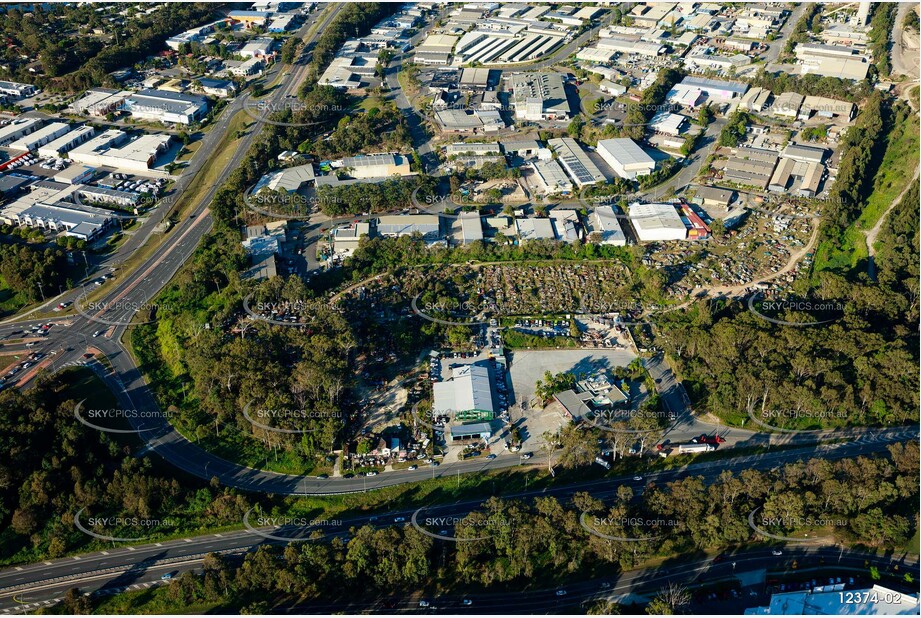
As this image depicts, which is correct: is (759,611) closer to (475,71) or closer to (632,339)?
(632,339)

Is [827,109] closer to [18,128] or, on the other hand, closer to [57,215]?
[57,215]

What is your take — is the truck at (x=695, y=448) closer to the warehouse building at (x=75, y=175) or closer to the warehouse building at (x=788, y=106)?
the warehouse building at (x=788, y=106)

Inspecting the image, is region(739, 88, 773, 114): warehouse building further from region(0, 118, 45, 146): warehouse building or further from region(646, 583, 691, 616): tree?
region(0, 118, 45, 146): warehouse building

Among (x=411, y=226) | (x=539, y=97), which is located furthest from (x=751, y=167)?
(x=411, y=226)

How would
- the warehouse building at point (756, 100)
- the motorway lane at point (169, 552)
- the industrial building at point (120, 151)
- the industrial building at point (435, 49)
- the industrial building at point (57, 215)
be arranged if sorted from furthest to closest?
1. the industrial building at point (435, 49)
2. the warehouse building at point (756, 100)
3. the industrial building at point (120, 151)
4. the industrial building at point (57, 215)
5. the motorway lane at point (169, 552)

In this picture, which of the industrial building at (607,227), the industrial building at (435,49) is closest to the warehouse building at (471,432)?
the industrial building at (607,227)
